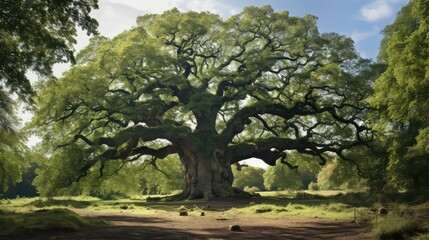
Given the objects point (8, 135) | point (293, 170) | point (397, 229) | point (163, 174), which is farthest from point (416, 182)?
point (163, 174)

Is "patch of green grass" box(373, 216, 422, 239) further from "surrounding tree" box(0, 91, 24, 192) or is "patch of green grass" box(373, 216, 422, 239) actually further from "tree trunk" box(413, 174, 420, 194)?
"tree trunk" box(413, 174, 420, 194)

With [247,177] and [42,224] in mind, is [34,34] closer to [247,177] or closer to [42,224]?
[42,224]

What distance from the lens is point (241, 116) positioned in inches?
1635

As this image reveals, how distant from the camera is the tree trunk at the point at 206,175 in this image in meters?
38.0

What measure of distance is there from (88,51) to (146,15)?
722 cm

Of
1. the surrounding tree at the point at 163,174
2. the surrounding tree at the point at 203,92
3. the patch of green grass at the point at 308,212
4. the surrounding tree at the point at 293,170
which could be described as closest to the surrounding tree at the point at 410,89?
the patch of green grass at the point at 308,212

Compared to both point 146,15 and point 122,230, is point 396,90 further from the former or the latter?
point 146,15

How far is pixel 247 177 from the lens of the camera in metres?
94.4

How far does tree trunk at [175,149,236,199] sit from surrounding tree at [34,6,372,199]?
103 mm

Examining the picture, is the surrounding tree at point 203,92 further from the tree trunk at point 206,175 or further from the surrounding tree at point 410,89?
the surrounding tree at point 410,89

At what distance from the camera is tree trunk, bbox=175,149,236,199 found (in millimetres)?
38031

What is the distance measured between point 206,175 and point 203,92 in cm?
833

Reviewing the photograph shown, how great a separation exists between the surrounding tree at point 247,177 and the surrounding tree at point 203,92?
50037mm

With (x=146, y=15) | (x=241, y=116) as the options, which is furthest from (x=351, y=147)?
(x=146, y=15)
